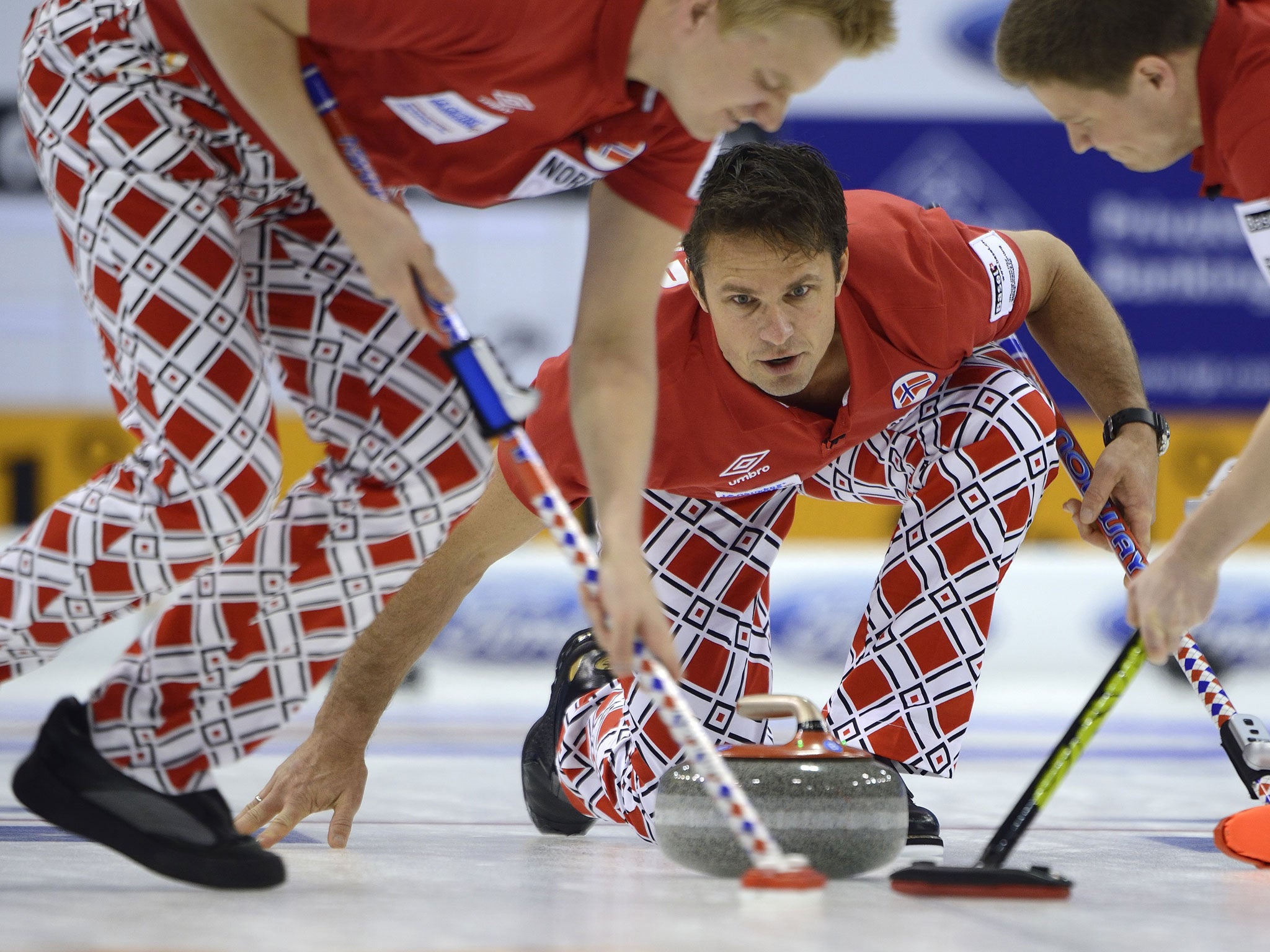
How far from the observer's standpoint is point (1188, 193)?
21.9ft

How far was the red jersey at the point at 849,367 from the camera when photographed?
2.30 metres

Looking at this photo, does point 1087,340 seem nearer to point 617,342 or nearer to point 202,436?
point 617,342

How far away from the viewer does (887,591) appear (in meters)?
2.27

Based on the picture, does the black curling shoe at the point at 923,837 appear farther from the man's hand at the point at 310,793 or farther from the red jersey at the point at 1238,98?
the red jersey at the point at 1238,98

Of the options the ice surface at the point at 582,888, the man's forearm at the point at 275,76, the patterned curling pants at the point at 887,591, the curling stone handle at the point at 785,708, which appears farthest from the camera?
the patterned curling pants at the point at 887,591

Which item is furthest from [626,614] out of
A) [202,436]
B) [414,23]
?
[414,23]

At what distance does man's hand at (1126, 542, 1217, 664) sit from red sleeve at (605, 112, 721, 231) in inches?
25.9

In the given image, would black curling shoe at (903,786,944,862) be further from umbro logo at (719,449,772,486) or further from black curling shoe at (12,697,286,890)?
black curling shoe at (12,697,286,890)

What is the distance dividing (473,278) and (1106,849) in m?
4.90

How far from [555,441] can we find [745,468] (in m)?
0.31

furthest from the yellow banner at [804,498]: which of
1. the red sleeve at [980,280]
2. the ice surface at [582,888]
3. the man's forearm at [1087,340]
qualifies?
the red sleeve at [980,280]

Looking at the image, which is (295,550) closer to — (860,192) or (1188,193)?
(860,192)

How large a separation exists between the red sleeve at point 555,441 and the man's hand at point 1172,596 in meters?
0.91

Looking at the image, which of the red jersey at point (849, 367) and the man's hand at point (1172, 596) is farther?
the red jersey at point (849, 367)
